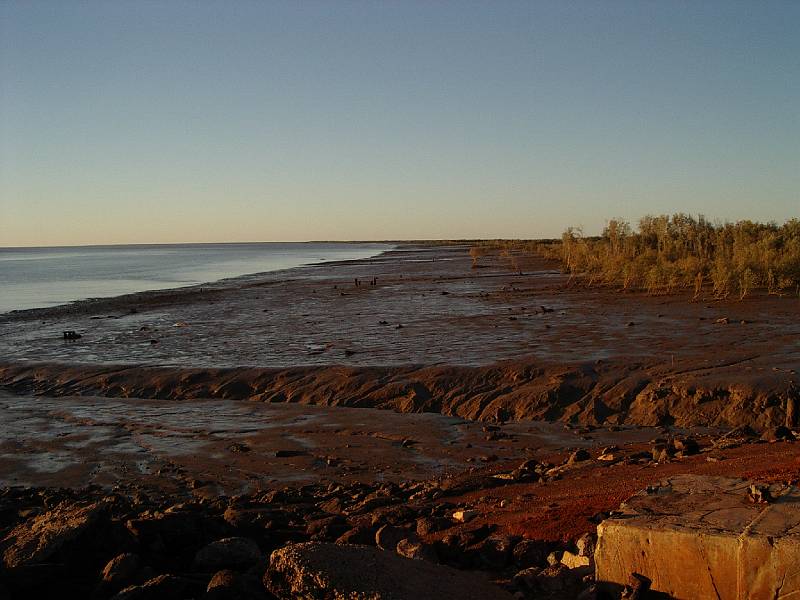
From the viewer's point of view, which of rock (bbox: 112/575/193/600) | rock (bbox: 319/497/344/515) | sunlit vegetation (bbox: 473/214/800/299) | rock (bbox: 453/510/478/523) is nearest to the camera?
rock (bbox: 112/575/193/600)

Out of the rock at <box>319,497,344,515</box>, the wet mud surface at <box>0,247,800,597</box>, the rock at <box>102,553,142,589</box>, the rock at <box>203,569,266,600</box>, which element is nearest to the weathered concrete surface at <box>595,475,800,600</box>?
the wet mud surface at <box>0,247,800,597</box>

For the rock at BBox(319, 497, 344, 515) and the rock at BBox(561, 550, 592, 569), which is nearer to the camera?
the rock at BBox(561, 550, 592, 569)

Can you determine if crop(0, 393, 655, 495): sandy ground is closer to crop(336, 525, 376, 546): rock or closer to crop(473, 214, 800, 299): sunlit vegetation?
crop(336, 525, 376, 546): rock

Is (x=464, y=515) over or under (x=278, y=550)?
under

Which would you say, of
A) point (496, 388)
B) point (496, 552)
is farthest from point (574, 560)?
point (496, 388)

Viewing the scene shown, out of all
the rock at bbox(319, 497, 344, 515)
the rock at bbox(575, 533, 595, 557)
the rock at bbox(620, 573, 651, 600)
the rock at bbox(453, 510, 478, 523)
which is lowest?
the rock at bbox(319, 497, 344, 515)

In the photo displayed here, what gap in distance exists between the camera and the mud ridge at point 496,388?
10.3 metres

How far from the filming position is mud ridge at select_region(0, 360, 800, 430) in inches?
405

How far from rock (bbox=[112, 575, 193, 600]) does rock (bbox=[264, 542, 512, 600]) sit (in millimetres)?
546

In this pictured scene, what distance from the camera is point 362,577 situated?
13.6 feet

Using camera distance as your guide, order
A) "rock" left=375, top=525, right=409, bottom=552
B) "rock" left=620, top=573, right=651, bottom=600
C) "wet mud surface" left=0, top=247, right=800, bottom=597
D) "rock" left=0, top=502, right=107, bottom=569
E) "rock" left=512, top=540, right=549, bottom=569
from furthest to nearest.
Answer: "wet mud surface" left=0, top=247, right=800, bottom=597 → "rock" left=375, top=525, right=409, bottom=552 → "rock" left=0, top=502, right=107, bottom=569 → "rock" left=512, top=540, right=549, bottom=569 → "rock" left=620, top=573, right=651, bottom=600

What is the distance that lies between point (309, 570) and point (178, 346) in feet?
45.3

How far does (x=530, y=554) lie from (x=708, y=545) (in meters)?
1.39

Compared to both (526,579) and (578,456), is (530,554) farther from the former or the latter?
(578,456)
